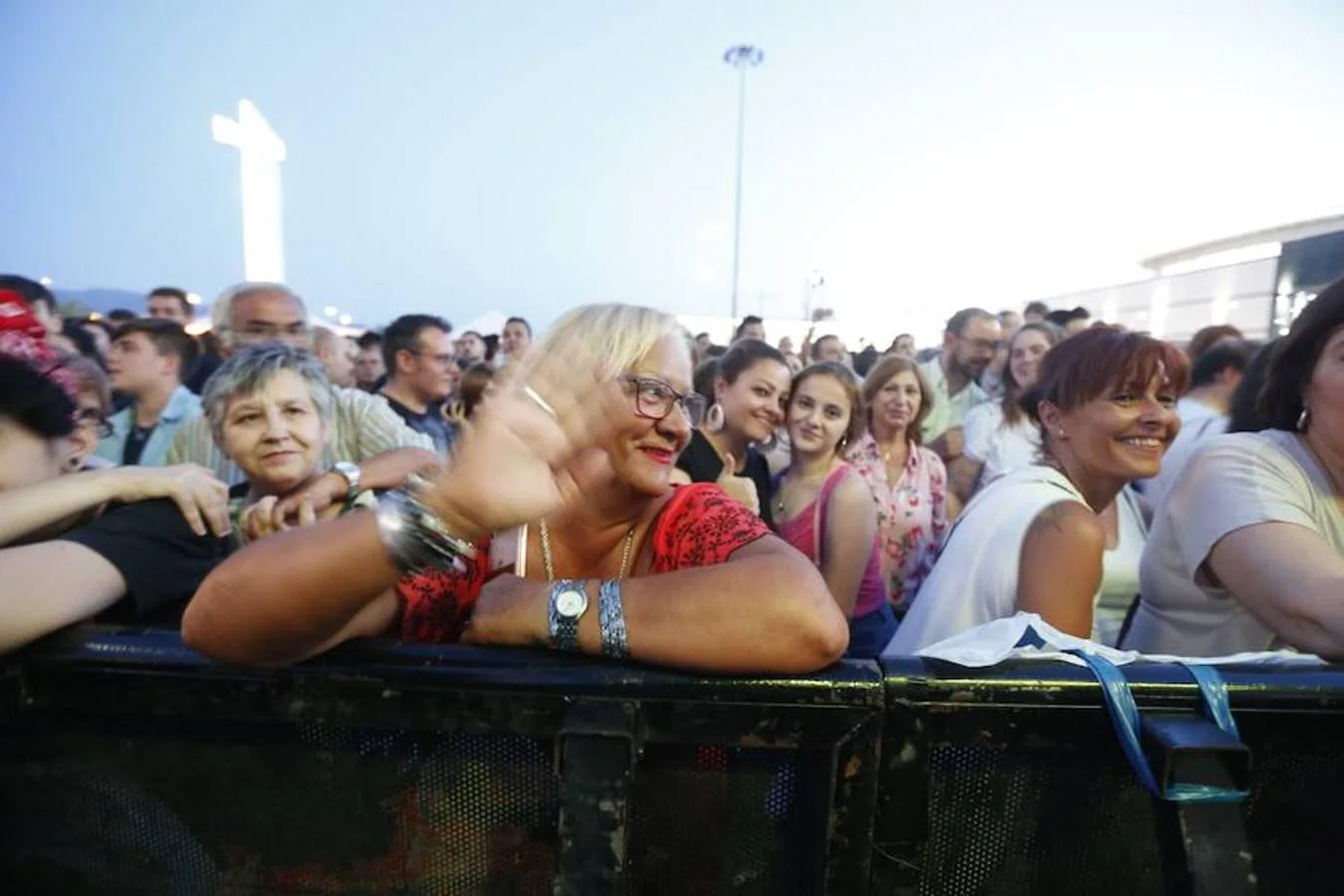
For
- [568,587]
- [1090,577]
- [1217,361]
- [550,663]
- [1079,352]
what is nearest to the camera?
[550,663]

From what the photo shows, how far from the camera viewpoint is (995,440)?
14.1 feet


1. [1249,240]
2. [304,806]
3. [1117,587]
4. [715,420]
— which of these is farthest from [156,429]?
[1249,240]

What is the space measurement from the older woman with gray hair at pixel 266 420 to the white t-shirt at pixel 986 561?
5.84 feet

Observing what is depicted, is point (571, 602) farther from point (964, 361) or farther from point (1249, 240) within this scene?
point (1249, 240)

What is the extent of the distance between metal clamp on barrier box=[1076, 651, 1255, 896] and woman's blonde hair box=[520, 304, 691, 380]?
0.81 metres

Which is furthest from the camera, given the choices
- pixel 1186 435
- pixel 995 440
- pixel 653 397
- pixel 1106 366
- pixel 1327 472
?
pixel 995 440

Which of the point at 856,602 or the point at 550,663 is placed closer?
the point at 550,663

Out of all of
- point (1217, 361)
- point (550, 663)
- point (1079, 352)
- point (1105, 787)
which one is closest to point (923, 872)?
point (1105, 787)

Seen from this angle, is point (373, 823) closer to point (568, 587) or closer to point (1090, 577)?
point (568, 587)

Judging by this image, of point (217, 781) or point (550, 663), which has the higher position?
point (550, 663)

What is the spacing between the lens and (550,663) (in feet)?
2.69

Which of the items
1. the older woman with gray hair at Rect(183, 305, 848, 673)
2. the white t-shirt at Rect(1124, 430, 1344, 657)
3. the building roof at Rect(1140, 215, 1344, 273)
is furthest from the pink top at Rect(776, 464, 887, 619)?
the building roof at Rect(1140, 215, 1344, 273)

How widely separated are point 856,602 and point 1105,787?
2204mm

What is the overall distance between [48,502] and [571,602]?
1008 millimetres
